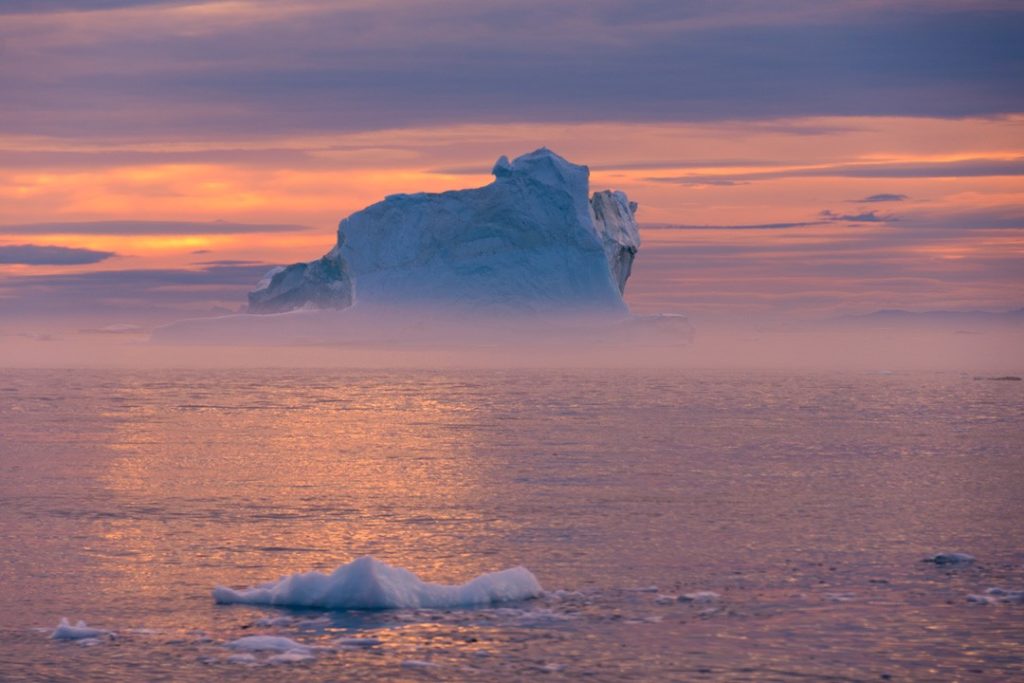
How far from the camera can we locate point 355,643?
12102mm

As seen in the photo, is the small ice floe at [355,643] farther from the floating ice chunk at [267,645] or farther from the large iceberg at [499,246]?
the large iceberg at [499,246]

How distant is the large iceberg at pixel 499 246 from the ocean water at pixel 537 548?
135 ft

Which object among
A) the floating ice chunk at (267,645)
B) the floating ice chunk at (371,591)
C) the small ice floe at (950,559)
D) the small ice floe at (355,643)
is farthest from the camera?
the small ice floe at (950,559)

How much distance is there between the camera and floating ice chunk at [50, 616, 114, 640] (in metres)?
12.2

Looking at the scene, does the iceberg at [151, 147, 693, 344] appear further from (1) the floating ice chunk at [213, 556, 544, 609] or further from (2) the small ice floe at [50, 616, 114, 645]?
(2) the small ice floe at [50, 616, 114, 645]

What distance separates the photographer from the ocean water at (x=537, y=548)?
38.0 ft

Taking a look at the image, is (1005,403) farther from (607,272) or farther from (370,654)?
(370,654)

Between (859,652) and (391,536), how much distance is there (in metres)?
7.98

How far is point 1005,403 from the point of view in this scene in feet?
219

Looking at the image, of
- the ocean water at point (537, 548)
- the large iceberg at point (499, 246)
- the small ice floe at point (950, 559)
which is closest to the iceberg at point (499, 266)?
the large iceberg at point (499, 246)

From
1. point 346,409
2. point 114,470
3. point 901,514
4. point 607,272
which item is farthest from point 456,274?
point 901,514

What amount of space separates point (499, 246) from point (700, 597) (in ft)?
220

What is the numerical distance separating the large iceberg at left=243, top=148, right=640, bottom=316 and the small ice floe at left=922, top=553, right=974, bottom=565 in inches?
2431

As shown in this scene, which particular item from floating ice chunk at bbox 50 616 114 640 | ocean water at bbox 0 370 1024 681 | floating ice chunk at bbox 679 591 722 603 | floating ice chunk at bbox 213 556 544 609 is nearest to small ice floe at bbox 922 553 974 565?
ocean water at bbox 0 370 1024 681
